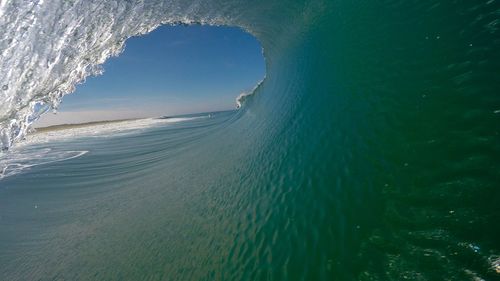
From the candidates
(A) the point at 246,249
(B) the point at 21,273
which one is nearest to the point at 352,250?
(A) the point at 246,249

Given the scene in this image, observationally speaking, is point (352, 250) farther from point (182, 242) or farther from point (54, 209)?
point (54, 209)

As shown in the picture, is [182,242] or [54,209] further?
[54,209]

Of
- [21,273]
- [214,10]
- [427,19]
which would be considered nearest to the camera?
[427,19]

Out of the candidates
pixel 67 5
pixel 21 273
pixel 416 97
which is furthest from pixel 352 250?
pixel 21 273

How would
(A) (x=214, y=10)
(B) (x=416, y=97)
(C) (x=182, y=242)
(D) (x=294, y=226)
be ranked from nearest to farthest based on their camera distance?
(D) (x=294, y=226)
(B) (x=416, y=97)
(C) (x=182, y=242)
(A) (x=214, y=10)

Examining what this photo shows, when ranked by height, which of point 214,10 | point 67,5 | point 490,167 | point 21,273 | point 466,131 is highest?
point 214,10

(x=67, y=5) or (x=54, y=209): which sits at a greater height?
(x=67, y=5)
